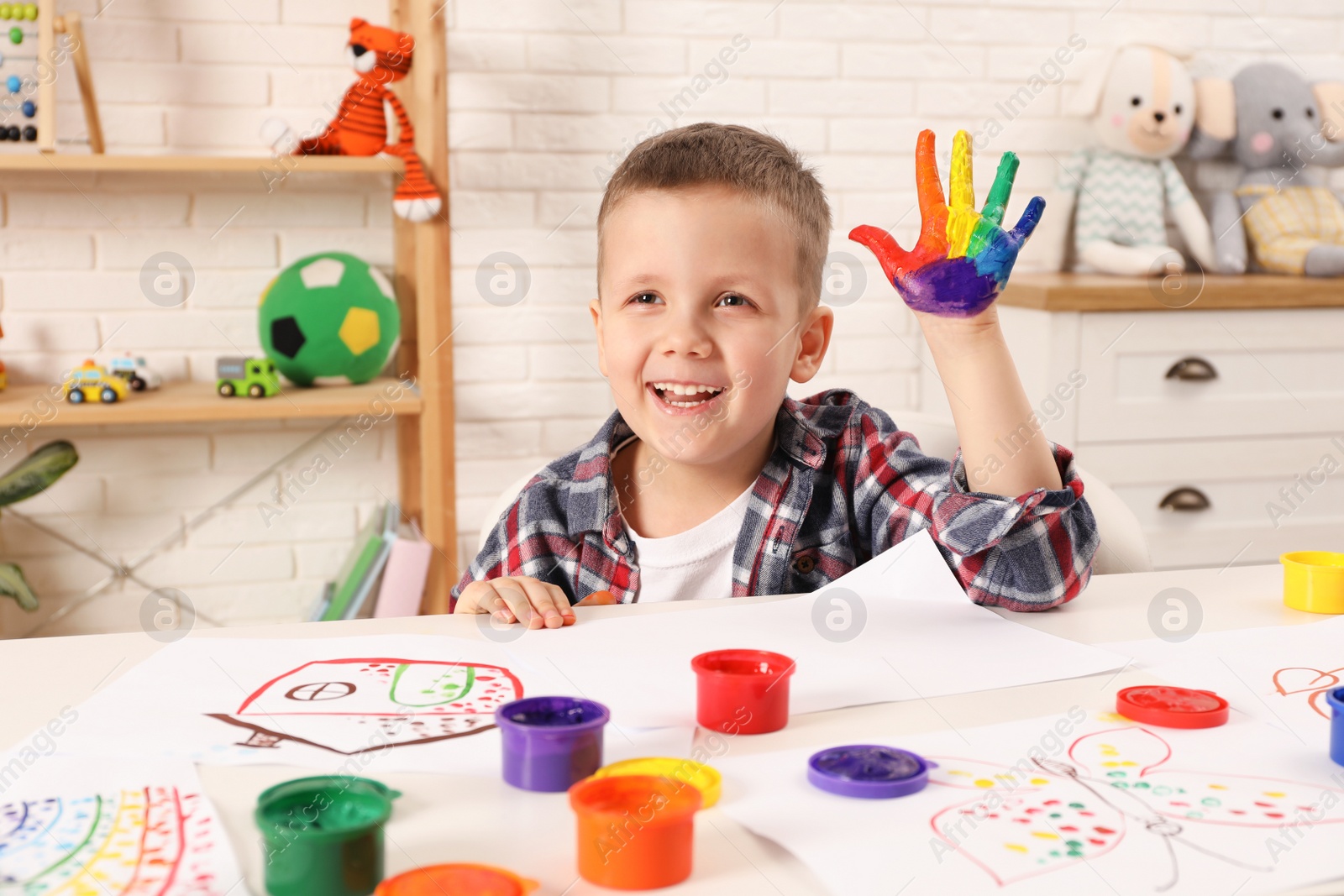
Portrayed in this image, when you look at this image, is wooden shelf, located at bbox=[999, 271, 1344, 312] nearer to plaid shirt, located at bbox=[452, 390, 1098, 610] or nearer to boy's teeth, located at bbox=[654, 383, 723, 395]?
plaid shirt, located at bbox=[452, 390, 1098, 610]

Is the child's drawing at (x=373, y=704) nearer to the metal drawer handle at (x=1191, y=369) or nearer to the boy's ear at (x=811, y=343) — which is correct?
the boy's ear at (x=811, y=343)

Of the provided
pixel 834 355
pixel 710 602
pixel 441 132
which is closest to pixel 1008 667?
pixel 710 602

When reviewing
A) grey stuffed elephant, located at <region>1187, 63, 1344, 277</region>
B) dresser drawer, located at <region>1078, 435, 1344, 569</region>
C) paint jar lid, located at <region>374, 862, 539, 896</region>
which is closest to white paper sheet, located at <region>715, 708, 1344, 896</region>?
paint jar lid, located at <region>374, 862, 539, 896</region>

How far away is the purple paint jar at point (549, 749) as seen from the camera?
52 centimetres

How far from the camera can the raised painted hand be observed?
791 millimetres

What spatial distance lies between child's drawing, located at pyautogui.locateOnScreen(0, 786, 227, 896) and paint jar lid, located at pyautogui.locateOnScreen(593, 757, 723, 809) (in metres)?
0.17

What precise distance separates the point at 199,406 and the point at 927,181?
137cm

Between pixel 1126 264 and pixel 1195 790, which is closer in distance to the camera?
pixel 1195 790

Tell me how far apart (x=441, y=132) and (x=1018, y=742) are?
1.59 meters

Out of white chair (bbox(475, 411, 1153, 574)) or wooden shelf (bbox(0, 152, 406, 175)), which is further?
wooden shelf (bbox(0, 152, 406, 175))

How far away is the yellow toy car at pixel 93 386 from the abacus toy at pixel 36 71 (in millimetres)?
346

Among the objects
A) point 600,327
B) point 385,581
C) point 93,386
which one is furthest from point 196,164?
point 600,327

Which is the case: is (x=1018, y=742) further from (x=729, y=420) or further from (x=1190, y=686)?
(x=729, y=420)

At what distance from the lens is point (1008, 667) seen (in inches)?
27.6
